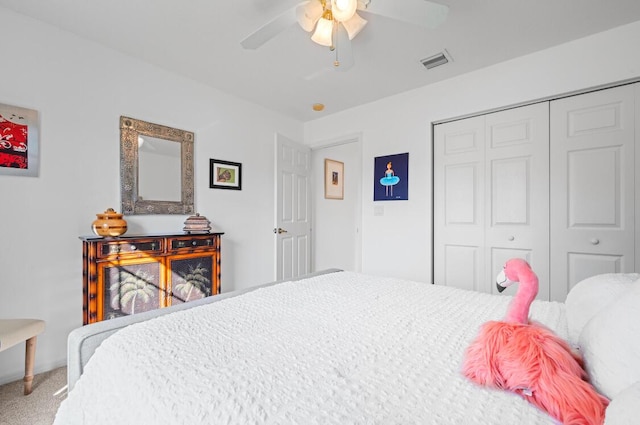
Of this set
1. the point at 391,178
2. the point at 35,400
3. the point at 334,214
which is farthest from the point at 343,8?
the point at 334,214

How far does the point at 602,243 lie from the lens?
6.94 ft

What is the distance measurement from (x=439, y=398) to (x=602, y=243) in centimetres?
243

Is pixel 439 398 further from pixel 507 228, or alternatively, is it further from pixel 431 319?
pixel 507 228

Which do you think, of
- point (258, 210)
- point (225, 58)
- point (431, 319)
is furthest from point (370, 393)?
point (258, 210)

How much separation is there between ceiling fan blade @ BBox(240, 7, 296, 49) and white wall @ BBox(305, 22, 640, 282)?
1.82 metres

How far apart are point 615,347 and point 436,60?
2505 mm

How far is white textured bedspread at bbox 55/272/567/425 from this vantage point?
0.56 metres

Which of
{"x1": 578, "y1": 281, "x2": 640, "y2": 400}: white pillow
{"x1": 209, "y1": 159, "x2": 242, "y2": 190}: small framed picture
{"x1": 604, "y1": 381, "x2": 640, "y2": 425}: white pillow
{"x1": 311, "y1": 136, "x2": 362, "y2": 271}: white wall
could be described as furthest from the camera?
{"x1": 311, "y1": 136, "x2": 362, "y2": 271}: white wall

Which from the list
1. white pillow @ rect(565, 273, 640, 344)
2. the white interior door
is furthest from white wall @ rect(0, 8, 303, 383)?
white pillow @ rect(565, 273, 640, 344)

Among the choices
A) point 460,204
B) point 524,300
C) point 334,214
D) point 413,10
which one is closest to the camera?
point 524,300

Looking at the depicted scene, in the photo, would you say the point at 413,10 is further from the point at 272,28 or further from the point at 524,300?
the point at 524,300

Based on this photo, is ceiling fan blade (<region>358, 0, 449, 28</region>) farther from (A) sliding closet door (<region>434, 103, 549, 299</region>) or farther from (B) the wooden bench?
(B) the wooden bench

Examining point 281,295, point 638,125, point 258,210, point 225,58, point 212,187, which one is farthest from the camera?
point 258,210

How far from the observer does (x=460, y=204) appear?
2.75m
